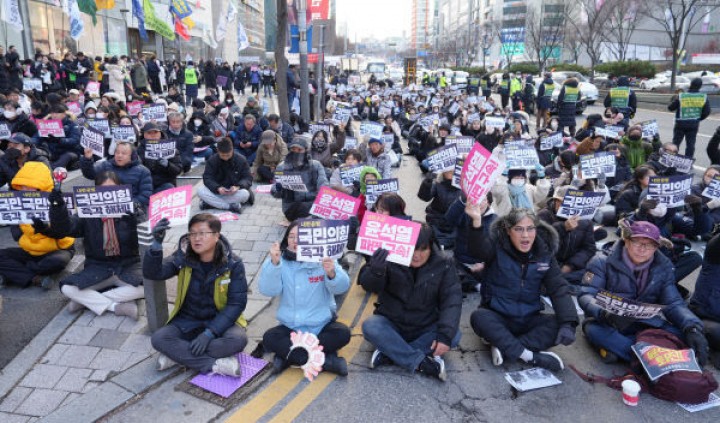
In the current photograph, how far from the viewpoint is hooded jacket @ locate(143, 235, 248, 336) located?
14.6 ft

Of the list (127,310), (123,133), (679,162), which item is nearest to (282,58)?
(123,133)

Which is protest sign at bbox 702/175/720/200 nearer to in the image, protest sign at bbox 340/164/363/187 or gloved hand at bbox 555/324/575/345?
gloved hand at bbox 555/324/575/345

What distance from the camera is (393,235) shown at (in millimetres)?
4301

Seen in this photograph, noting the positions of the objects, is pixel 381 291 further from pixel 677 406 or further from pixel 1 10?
pixel 1 10

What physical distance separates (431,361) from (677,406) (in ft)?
6.06

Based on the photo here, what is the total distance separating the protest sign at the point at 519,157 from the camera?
819 centimetres

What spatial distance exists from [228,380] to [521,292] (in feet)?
8.32

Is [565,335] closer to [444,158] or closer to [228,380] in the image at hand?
[228,380]

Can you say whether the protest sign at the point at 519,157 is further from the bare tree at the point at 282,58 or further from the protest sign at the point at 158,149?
the bare tree at the point at 282,58

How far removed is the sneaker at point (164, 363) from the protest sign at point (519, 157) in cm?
553

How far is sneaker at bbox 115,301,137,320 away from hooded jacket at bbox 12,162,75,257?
1289mm

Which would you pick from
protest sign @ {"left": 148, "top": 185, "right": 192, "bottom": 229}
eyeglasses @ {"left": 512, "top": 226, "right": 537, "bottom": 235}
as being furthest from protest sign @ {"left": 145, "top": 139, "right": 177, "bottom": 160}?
eyeglasses @ {"left": 512, "top": 226, "right": 537, "bottom": 235}

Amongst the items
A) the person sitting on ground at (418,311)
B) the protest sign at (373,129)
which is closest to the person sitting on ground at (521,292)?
the person sitting on ground at (418,311)

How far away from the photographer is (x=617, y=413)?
4.07 metres
